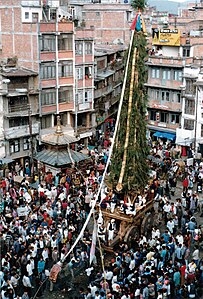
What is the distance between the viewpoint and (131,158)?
1048 inches

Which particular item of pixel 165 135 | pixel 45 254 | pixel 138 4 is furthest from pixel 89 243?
pixel 165 135

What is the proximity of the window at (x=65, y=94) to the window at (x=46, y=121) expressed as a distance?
6.91 feet

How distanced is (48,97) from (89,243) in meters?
24.9

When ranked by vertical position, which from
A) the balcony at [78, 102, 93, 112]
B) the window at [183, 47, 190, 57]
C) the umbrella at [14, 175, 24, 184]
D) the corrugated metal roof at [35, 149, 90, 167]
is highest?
the window at [183, 47, 190, 57]

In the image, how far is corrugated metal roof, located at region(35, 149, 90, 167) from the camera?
36312 millimetres

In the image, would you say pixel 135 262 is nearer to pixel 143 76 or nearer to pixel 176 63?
pixel 143 76

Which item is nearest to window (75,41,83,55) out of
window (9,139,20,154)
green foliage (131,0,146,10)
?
window (9,139,20,154)

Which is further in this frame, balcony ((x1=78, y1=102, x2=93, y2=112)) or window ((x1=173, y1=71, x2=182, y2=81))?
balcony ((x1=78, y1=102, x2=93, y2=112))

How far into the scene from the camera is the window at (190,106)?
4656 cm

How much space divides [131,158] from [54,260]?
7.29m

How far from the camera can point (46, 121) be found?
4694 centimetres

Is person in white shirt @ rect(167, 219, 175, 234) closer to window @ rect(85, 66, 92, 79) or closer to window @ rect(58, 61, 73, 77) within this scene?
window @ rect(58, 61, 73, 77)

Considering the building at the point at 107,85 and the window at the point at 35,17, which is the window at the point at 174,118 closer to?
the building at the point at 107,85

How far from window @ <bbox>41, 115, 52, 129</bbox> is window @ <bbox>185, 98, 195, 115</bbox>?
44.7ft
